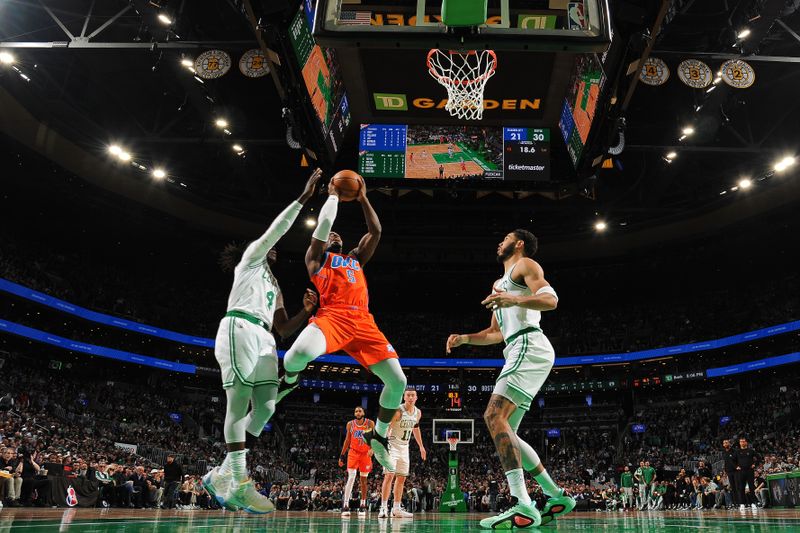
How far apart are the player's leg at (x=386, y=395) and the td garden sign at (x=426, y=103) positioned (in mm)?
7987

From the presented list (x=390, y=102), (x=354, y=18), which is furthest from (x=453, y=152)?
(x=354, y=18)

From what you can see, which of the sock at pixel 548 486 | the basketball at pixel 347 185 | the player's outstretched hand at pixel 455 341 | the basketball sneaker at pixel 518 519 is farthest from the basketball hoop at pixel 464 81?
the basketball sneaker at pixel 518 519

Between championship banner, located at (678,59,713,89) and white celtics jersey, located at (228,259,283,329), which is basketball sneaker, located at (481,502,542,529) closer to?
white celtics jersey, located at (228,259,283,329)

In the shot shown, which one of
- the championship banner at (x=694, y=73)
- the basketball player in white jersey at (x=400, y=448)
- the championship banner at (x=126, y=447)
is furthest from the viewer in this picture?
the championship banner at (x=126, y=447)

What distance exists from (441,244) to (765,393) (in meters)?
18.1

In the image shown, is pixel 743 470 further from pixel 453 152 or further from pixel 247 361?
pixel 247 361

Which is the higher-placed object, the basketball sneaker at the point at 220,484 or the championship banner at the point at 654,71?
the championship banner at the point at 654,71

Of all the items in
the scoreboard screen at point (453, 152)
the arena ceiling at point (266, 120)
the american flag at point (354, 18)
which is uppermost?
the arena ceiling at point (266, 120)

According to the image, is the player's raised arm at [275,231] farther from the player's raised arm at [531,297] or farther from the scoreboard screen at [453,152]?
the scoreboard screen at [453,152]

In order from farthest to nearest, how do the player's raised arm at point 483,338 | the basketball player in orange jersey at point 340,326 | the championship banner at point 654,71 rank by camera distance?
the championship banner at point 654,71 < the player's raised arm at point 483,338 < the basketball player in orange jersey at point 340,326

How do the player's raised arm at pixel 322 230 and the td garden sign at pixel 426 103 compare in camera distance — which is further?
the td garden sign at pixel 426 103

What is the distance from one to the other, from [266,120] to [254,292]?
16.0 m

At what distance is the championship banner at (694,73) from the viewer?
12.9 meters

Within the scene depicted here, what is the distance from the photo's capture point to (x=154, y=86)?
728 inches
